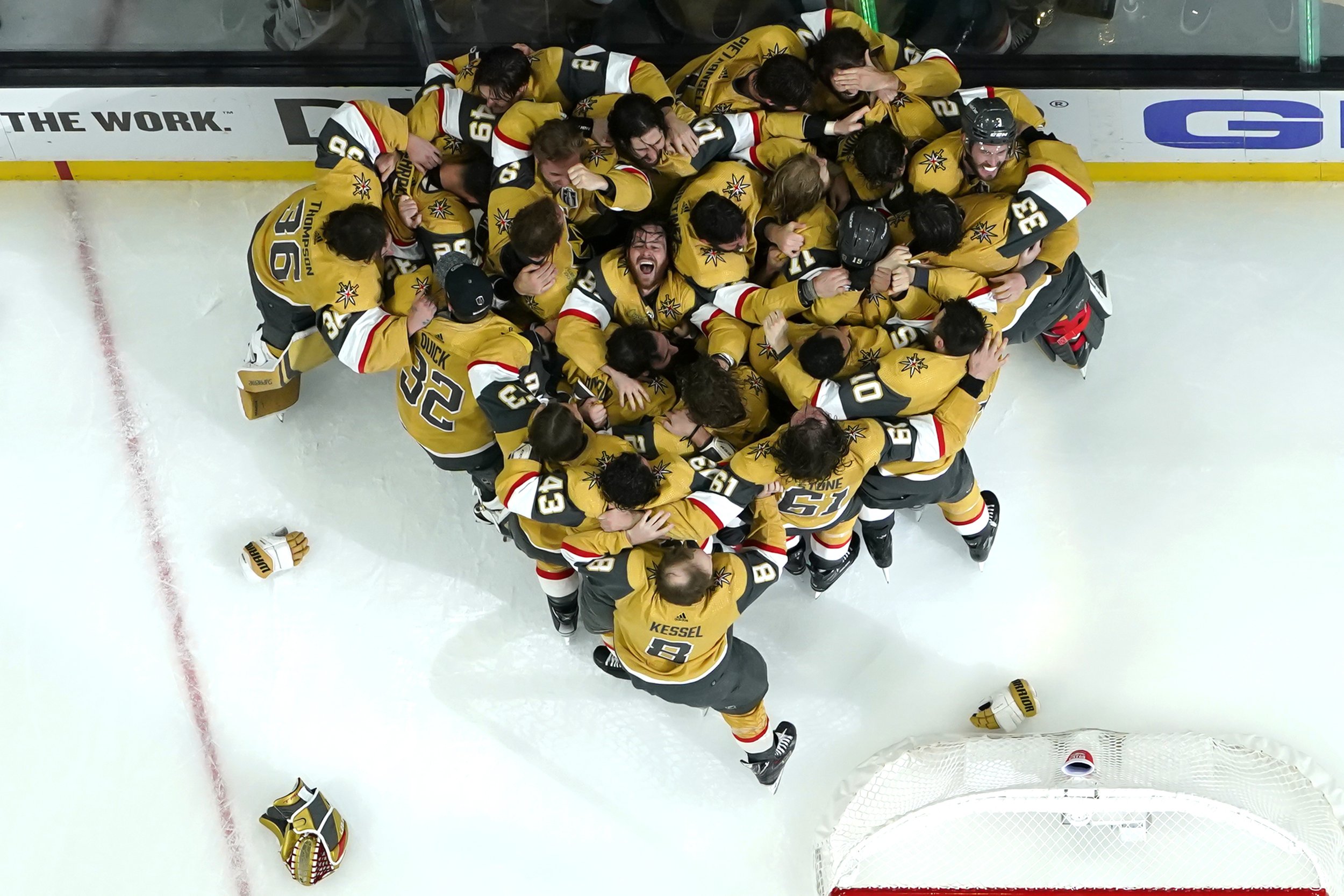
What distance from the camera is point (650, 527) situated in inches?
132

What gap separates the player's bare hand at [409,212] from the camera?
3852mm

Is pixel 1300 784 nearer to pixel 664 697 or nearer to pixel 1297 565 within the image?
pixel 1297 565

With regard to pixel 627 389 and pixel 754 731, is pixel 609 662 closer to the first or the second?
pixel 754 731

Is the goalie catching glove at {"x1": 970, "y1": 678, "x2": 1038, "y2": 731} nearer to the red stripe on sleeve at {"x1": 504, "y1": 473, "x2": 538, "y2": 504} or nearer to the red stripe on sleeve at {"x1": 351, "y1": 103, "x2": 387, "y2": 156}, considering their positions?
the red stripe on sleeve at {"x1": 504, "y1": 473, "x2": 538, "y2": 504}

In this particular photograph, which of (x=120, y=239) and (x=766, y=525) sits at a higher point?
(x=120, y=239)

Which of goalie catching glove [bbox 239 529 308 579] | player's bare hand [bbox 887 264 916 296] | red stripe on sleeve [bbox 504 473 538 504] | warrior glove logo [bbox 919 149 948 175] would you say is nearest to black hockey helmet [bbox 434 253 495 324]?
red stripe on sleeve [bbox 504 473 538 504]

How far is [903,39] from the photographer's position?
4.22 m

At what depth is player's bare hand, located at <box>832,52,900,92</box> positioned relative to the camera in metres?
3.76

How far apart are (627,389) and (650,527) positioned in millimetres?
413

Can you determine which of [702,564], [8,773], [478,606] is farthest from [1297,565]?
[8,773]

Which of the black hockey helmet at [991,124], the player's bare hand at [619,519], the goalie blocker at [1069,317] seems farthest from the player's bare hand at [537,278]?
the goalie blocker at [1069,317]

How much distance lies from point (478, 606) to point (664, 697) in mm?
786

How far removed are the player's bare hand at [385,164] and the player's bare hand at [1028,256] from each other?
172 centimetres

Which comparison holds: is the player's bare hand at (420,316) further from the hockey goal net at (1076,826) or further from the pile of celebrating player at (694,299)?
the hockey goal net at (1076,826)
